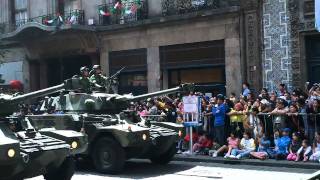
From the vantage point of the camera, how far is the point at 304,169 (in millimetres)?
12992

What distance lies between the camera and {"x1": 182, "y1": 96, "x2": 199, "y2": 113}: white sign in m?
15.6

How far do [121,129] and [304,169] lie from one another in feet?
14.3

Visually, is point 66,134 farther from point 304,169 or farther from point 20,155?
point 304,169

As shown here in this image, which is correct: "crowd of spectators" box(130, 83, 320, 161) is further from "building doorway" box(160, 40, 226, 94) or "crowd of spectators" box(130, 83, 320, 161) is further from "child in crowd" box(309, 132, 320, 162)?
"building doorway" box(160, 40, 226, 94)

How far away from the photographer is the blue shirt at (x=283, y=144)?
13.9 metres

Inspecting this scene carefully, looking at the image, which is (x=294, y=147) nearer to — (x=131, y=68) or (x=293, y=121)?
(x=293, y=121)

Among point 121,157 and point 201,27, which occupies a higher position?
point 201,27

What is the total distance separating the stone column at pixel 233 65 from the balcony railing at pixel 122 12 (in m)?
4.17

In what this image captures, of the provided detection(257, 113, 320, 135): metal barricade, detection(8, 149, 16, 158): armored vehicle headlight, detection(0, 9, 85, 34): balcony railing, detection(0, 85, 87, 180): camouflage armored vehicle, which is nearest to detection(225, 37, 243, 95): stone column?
detection(257, 113, 320, 135): metal barricade

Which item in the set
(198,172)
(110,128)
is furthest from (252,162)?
(110,128)

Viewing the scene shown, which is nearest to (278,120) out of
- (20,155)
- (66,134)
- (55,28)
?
(66,134)

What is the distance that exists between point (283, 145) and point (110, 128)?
437 cm

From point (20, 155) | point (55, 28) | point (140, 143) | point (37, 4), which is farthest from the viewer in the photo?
point (37, 4)

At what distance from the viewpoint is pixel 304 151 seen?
1359cm
